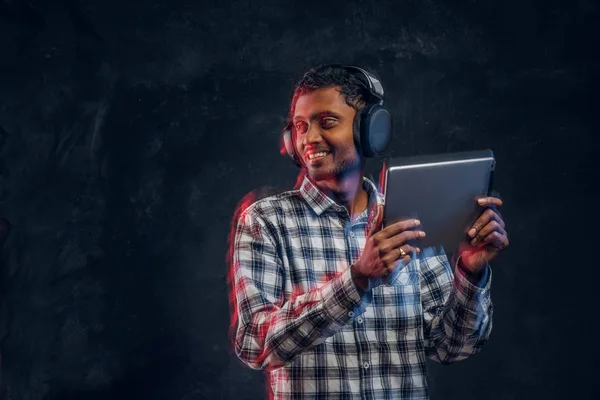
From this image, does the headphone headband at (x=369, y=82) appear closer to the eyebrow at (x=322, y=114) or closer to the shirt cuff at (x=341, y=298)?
the eyebrow at (x=322, y=114)

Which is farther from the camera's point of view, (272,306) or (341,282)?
(272,306)

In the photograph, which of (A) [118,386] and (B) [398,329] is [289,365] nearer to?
(B) [398,329]

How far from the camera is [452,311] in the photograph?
78.4 inches

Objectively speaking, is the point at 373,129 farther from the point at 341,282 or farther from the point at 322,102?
the point at 341,282

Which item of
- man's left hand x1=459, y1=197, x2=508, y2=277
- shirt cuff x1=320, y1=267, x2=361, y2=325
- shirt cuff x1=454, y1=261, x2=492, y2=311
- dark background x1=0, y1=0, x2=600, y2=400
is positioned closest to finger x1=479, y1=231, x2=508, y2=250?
man's left hand x1=459, y1=197, x2=508, y2=277

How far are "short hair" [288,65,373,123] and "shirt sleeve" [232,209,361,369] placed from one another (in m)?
0.49

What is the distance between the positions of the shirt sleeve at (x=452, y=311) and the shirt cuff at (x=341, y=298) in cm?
45

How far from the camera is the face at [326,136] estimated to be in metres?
2.09

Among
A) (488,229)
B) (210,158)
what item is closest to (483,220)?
(488,229)

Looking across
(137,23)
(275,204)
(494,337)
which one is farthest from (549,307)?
(137,23)

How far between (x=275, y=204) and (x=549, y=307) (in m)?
1.56

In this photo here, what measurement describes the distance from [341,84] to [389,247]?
32.3 inches

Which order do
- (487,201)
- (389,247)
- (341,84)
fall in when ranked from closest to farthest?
1. (389,247)
2. (487,201)
3. (341,84)

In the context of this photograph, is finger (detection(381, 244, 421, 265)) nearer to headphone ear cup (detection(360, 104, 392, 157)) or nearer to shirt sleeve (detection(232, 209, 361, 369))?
shirt sleeve (detection(232, 209, 361, 369))
